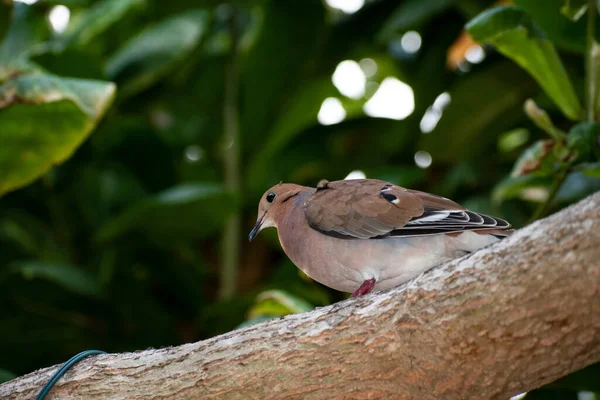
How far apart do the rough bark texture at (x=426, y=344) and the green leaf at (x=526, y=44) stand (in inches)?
44.4

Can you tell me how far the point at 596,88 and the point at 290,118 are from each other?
77.9 inches

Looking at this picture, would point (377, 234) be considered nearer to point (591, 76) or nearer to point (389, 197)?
point (389, 197)

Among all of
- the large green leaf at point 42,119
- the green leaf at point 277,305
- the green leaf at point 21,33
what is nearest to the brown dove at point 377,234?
the green leaf at point 277,305

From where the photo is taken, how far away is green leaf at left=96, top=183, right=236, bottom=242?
3623 mm

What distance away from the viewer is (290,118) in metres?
4.53

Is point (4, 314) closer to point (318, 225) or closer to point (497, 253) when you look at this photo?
point (318, 225)

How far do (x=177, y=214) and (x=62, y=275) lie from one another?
0.58 meters

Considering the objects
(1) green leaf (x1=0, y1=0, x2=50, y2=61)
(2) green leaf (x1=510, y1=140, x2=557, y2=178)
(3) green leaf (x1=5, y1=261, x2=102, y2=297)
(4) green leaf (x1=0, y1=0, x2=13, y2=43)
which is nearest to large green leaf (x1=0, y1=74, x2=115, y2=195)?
(3) green leaf (x1=5, y1=261, x2=102, y2=297)

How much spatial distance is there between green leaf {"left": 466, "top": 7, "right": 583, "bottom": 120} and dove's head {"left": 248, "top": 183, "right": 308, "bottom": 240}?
80 cm

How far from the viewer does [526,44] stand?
2.83 metres

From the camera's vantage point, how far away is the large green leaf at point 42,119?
290 cm

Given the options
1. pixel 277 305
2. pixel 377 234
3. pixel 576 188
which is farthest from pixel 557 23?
pixel 277 305

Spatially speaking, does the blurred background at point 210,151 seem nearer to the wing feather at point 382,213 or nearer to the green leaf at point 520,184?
the green leaf at point 520,184

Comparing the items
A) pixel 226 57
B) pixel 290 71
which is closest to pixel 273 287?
pixel 290 71
